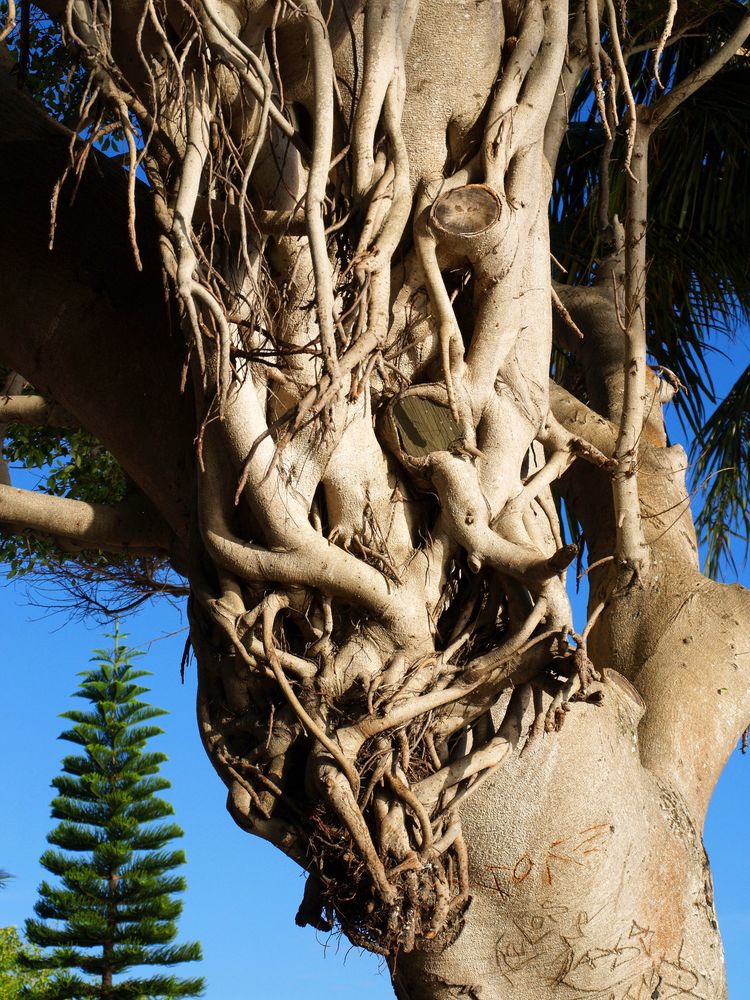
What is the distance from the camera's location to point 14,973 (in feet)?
38.8

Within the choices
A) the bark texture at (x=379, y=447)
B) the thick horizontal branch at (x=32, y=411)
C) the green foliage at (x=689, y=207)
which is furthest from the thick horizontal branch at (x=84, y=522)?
the green foliage at (x=689, y=207)

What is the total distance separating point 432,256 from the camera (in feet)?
8.55

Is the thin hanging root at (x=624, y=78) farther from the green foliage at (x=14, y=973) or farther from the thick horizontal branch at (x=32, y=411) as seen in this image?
the green foliage at (x=14, y=973)

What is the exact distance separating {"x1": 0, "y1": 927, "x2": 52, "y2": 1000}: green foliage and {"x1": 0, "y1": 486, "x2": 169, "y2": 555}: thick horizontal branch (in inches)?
344

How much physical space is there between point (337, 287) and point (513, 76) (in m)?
0.81

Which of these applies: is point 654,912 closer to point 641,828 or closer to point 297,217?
point 641,828

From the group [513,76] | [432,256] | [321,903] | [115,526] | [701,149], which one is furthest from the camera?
[701,149]

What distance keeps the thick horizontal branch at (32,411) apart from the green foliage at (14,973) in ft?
28.2

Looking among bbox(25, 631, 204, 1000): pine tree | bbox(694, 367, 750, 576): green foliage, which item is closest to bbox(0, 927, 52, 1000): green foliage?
bbox(25, 631, 204, 1000): pine tree

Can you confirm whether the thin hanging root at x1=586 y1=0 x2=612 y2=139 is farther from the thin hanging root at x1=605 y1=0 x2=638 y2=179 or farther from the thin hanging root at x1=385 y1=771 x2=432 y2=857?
the thin hanging root at x1=385 y1=771 x2=432 y2=857

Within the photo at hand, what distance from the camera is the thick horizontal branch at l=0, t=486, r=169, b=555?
10.1 feet

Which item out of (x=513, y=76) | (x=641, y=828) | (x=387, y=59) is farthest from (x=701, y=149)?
(x=641, y=828)

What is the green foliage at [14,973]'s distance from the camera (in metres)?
10.6

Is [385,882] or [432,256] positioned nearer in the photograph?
[385,882]
